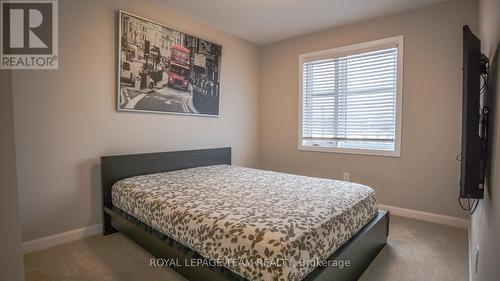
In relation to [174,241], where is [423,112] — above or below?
above

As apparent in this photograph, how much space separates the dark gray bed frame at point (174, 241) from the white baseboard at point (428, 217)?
962mm

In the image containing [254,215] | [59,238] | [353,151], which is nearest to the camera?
[254,215]

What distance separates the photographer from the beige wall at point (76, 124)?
7.02 ft

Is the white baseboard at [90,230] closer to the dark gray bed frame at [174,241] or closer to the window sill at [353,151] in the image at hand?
the dark gray bed frame at [174,241]

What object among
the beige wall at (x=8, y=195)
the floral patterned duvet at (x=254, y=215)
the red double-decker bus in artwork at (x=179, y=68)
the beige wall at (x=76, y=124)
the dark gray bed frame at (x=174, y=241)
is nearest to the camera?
the beige wall at (x=8, y=195)

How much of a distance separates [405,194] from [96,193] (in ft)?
11.4

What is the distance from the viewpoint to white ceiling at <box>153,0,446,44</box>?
112 inches

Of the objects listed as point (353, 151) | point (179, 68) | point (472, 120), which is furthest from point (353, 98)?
point (179, 68)

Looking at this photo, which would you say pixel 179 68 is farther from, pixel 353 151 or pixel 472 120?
pixel 472 120

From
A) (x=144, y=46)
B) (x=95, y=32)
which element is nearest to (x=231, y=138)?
(x=144, y=46)

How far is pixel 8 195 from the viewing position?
945 mm

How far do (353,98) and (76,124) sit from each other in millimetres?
3250

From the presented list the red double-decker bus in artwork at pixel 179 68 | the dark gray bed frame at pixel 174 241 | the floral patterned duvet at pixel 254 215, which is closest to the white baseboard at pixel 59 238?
the dark gray bed frame at pixel 174 241

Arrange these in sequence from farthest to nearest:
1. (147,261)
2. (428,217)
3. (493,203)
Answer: (428,217) < (147,261) < (493,203)
